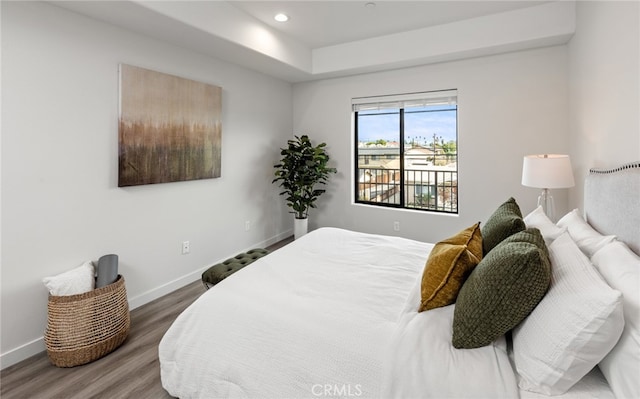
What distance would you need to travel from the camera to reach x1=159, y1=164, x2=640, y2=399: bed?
3.20ft

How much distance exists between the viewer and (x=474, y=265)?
1.42m

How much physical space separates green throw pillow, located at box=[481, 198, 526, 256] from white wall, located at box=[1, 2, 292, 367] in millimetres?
2759

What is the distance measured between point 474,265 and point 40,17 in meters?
3.08

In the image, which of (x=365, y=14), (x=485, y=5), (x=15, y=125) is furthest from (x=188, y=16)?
(x=485, y=5)

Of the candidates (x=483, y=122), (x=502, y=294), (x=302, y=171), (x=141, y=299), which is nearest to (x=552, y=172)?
(x=483, y=122)

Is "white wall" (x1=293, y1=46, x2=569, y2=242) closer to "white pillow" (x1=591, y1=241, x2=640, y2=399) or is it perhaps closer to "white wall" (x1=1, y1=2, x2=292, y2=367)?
"white wall" (x1=1, y1=2, x2=292, y2=367)

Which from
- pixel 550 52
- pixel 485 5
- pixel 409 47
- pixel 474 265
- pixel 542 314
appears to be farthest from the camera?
pixel 409 47

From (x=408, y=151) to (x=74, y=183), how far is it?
3.67 meters

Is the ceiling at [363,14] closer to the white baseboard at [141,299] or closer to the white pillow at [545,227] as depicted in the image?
the white pillow at [545,227]

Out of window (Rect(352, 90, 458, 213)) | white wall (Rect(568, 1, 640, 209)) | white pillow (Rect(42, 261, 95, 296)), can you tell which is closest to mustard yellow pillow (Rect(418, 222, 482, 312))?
white wall (Rect(568, 1, 640, 209))

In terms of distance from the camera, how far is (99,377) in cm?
193

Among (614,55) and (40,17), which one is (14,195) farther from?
(614,55)

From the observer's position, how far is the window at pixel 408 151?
4.03 metres

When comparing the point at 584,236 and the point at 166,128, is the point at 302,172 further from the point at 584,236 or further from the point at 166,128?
the point at 584,236
